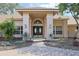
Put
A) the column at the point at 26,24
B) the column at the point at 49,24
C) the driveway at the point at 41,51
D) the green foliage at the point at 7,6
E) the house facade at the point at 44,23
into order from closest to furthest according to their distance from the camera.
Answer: the driveway at the point at 41,51 → the green foliage at the point at 7,6 → the house facade at the point at 44,23 → the column at the point at 26,24 → the column at the point at 49,24

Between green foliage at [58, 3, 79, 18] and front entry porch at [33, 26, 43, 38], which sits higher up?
green foliage at [58, 3, 79, 18]

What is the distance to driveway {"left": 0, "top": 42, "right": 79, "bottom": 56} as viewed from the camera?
8695mm

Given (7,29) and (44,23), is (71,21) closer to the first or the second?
(44,23)

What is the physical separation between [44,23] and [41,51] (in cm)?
450

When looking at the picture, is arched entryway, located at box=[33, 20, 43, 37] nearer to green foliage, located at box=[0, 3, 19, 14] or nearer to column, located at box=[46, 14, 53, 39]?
column, located at box=[46, 14, 53, 39]

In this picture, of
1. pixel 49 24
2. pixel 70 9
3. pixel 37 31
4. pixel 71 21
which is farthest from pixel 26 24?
pixel 70 9

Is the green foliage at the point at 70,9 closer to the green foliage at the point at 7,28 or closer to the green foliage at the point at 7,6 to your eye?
the green foliage at the point at 7,6

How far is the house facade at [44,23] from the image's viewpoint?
12.0 m

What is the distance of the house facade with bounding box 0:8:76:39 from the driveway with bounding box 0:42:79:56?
1819 mm

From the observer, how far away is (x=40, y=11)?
12352mm

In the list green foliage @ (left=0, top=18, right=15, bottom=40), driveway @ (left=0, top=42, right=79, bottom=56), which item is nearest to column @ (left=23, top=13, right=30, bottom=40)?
green foliage @ (left=0, top=18, right=15, bottom=40)

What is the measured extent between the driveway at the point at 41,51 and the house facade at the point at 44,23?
182 centimetres

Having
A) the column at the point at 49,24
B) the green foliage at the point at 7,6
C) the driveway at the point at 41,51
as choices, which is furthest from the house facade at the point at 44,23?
the driveway at the point at 41,51

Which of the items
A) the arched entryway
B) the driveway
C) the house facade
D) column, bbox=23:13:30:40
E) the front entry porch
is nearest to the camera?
the driveway
